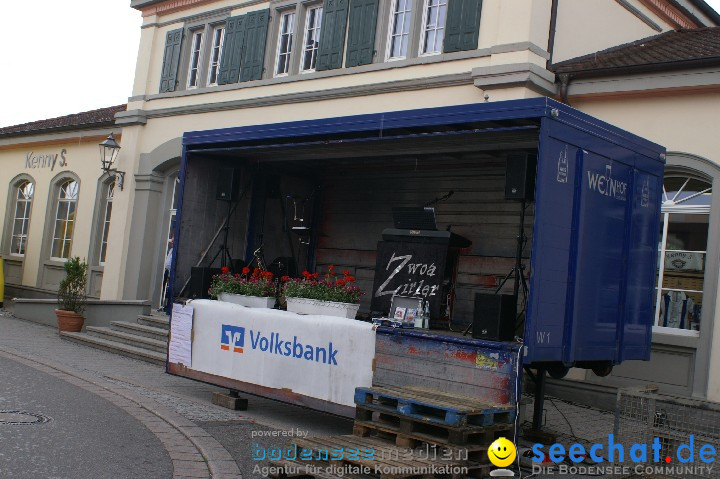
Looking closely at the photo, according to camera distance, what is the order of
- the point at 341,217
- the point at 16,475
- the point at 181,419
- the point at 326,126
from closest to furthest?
the point at 16,475 < the point at 181,419 < the point at 326,126 < the point at 341,217

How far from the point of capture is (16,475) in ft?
19.3

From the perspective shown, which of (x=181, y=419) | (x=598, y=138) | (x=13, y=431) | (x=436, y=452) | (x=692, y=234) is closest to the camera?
(x=436, y=452)

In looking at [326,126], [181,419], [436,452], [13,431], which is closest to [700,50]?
[326,126]

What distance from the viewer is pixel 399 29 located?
45.4ft

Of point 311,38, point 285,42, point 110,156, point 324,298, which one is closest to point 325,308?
point 324,298

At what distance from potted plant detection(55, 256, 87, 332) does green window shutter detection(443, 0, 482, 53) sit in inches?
346

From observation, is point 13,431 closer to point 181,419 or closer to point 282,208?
point 181,419

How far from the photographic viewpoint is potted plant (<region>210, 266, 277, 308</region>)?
32.9 feet

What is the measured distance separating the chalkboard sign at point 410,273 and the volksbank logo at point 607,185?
3506mm

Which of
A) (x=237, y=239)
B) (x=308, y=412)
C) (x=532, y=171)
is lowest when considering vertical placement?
(x=308, y=412)

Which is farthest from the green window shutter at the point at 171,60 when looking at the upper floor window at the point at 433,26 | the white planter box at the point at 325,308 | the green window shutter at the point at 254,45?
the white planter box at the point at 325,308

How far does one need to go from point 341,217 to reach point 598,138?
682cm

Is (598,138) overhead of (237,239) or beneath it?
overhead

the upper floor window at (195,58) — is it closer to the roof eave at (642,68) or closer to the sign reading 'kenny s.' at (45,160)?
the sign reading 'kenny s.' at (45,160)
